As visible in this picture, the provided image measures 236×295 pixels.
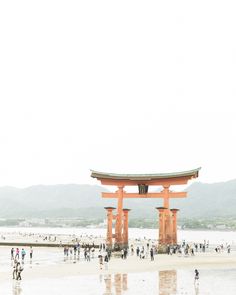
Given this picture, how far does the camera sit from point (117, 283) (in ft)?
95.9

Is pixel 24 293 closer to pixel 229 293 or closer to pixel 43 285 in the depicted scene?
pixel 43 285

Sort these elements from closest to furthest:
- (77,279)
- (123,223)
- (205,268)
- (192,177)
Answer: (77,279)
(205,268)
(192,177)
(123,223)

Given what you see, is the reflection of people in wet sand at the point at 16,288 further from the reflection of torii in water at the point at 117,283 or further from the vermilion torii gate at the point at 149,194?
the vermilion torii gate at the point at 149,194

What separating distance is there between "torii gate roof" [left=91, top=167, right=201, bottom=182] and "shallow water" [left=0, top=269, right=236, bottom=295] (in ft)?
59.0

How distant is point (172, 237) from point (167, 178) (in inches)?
315

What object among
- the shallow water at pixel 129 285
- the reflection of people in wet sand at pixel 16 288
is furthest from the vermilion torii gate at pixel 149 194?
the reflection of people in wet sand at pixel 16 288

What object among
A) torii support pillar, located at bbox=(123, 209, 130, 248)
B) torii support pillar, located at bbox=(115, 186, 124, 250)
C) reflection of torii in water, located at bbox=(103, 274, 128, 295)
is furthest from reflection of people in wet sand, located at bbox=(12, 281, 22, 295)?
torii support pillar, located at bbox=(123, 209, 130, 248)

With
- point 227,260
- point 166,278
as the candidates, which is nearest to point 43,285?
point 166,278

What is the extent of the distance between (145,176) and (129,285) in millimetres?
24987

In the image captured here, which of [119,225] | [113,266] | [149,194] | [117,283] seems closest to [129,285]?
[117,283]

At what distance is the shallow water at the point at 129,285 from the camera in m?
26.1

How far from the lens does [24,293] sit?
2508 centimetres

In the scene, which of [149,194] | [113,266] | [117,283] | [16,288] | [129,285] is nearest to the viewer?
[16,288]

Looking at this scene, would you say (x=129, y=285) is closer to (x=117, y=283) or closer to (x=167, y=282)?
(x=117, y=283)
